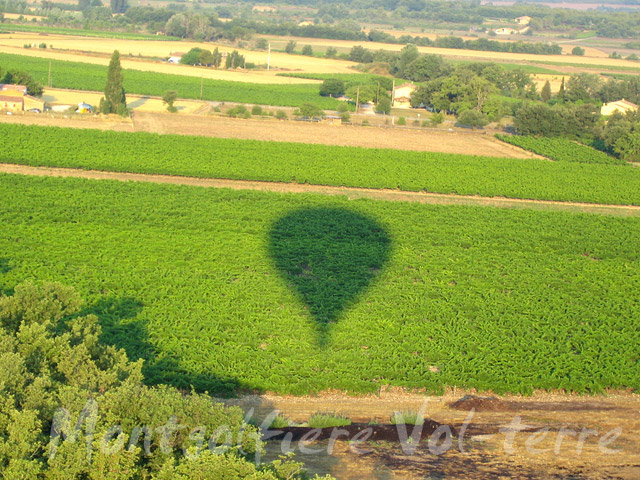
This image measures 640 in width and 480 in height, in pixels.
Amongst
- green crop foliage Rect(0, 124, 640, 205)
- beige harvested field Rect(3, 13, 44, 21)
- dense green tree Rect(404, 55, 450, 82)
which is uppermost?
beige harvested field Rect(3, 13, 44, 21)

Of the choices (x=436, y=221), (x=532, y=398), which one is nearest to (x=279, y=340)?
(x=532, y=398)

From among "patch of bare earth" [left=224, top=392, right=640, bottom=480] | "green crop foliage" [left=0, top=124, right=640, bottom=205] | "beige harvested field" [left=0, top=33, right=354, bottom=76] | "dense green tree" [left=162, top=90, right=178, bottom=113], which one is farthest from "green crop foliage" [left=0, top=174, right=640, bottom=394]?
"beige harvested field" [left=0, top=33, right=354, bottom=76]

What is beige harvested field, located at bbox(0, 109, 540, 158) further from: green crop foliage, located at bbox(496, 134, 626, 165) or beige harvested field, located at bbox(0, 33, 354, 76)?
beige harvested field, located at bbox(0, 33, 354, 76)

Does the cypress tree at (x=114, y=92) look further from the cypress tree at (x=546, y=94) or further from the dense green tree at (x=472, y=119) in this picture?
the cypress tree at (x=546, y=94)

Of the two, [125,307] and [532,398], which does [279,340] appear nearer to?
[125,307]

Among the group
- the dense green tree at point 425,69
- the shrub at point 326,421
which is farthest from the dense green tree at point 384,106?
the shrub at point 326,421
